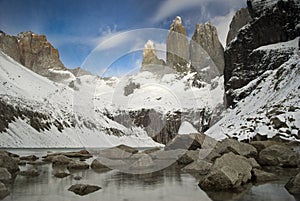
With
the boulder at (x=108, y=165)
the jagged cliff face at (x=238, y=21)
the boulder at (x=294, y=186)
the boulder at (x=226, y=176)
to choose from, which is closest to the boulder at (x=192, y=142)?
the boulder at (x=108, y=165)

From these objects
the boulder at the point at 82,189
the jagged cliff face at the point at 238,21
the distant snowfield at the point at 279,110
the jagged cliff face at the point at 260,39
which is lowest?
the boulder at the point at 82,189

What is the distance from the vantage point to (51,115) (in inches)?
3177

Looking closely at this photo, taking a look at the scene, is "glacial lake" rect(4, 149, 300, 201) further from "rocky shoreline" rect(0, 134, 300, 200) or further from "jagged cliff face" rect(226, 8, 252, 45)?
"jagged cliff face" rect(226, 8, 252, 45)

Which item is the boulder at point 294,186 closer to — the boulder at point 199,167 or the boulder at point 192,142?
the boulder at point 199,167

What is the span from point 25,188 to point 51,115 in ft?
239

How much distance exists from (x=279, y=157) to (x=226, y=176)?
10217 mm

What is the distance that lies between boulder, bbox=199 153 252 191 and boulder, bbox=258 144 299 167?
25.0 ft

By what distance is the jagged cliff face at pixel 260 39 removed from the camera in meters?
84.8

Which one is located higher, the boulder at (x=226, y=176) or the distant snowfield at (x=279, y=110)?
the distant snowfield at (x=279, y=110)

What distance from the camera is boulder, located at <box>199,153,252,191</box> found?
1152 centimetres

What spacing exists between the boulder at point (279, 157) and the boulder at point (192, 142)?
10.5 m

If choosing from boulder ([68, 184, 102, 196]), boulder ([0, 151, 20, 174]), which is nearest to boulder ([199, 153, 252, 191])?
boulder ([68, 184, 102, 196])

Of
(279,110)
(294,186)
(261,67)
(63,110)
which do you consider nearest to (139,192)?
(294,186)

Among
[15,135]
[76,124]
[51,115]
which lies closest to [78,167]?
[15,135]
